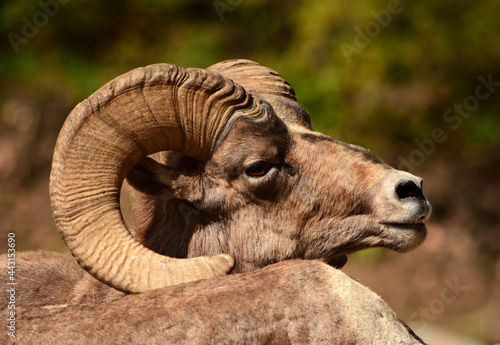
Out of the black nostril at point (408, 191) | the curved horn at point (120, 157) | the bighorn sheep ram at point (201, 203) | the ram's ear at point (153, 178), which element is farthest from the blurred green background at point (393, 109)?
the curved horn at point (120, 157)

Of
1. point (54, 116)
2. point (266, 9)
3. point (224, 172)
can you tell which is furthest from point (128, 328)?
point (266, 9)

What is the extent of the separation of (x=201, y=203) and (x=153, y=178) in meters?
0.45

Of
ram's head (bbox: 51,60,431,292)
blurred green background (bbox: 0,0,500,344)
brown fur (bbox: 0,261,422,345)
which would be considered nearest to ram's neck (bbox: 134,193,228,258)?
ram's head (bbox: 51,60,431,292)

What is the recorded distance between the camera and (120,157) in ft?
19.6

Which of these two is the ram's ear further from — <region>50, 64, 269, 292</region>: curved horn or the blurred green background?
the blurred green background

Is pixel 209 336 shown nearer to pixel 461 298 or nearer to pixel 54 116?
pixel 461 298

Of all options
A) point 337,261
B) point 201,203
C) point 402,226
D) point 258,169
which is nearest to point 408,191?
point 402,226

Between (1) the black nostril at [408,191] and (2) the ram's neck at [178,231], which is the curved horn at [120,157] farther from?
(1) the black nostril at [408,191]

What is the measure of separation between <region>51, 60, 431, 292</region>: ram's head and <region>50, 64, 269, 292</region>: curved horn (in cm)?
1

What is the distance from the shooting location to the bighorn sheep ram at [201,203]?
514 cm

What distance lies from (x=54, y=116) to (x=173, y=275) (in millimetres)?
13586

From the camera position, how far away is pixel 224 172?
6465 millimetres

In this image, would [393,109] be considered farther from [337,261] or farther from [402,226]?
[402,226]

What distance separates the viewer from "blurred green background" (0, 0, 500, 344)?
1586cm
